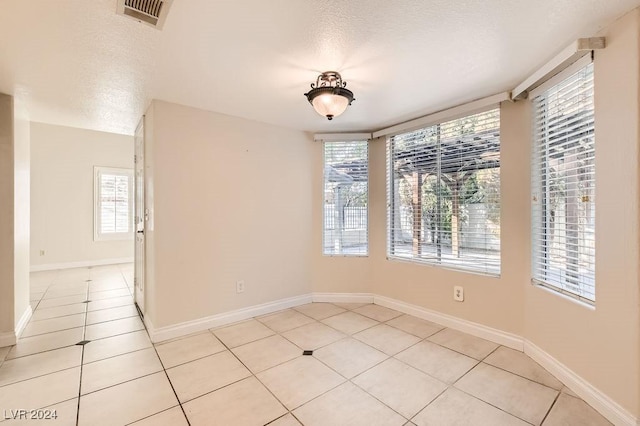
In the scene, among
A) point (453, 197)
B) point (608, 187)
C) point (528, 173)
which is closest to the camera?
point (608, 187)

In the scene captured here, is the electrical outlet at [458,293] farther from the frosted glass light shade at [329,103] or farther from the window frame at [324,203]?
the frosted glass light shade at [329,103]

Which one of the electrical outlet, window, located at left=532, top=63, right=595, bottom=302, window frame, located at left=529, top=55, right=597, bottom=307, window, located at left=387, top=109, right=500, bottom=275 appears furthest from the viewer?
the electrical outlet

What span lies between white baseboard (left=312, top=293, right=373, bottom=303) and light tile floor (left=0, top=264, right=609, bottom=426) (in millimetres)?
525

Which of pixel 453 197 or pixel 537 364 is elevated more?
pixel 453 197

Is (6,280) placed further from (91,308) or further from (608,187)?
(608,187)

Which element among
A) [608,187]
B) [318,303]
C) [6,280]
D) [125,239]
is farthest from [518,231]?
[125,239]

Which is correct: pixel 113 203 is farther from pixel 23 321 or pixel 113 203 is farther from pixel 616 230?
pixel 616 230

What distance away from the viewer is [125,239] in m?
6.55

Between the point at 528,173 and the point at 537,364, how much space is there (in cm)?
156

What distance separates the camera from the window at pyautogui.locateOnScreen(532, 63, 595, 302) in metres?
1.91

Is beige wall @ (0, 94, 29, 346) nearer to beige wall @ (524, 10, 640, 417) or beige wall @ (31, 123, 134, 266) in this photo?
beige wall @ (31, 123, 134, 266)

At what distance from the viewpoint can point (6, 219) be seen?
2.61m

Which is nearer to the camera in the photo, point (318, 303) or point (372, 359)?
point (372, 359)

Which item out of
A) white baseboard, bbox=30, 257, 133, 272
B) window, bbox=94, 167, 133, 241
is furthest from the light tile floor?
window, bbox=94, 167, 133, 241
